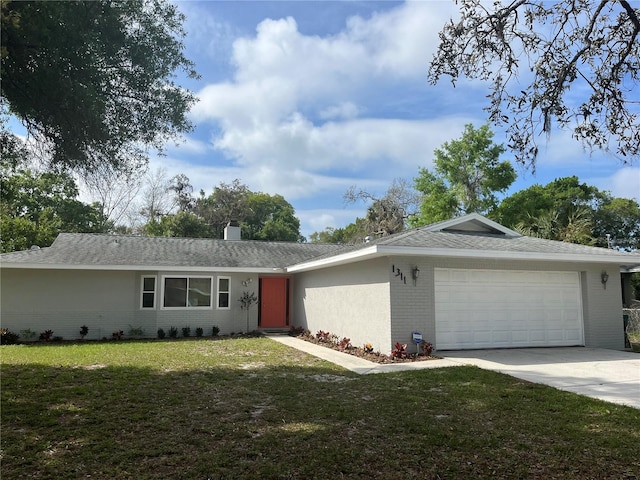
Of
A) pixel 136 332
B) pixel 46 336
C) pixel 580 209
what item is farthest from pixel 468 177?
pixel 46 336

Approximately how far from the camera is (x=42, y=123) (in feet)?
23.6

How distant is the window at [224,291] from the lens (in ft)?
53.0

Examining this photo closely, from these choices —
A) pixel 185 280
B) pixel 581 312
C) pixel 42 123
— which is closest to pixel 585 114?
pixel 581 312

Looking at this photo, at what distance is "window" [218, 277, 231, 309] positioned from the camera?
16156 millimetres

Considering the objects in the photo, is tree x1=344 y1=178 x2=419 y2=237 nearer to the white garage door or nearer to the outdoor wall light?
the white garage door

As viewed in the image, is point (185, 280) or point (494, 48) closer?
point (494, 48)

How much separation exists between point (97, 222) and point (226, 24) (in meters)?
29.0

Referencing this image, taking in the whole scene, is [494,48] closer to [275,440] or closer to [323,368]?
[275,440]

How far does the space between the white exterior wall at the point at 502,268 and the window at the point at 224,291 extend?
7.94m

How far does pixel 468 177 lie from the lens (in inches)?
1308

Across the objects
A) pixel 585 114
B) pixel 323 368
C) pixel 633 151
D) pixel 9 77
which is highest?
pixel 9 77

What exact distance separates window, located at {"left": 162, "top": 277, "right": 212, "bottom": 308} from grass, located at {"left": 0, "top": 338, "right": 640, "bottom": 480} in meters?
7.19

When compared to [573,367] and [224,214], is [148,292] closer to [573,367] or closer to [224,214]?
[573,367]

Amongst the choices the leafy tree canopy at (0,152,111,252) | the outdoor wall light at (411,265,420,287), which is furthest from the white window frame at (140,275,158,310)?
the leafy tree canopy at (0,152,111,252)
